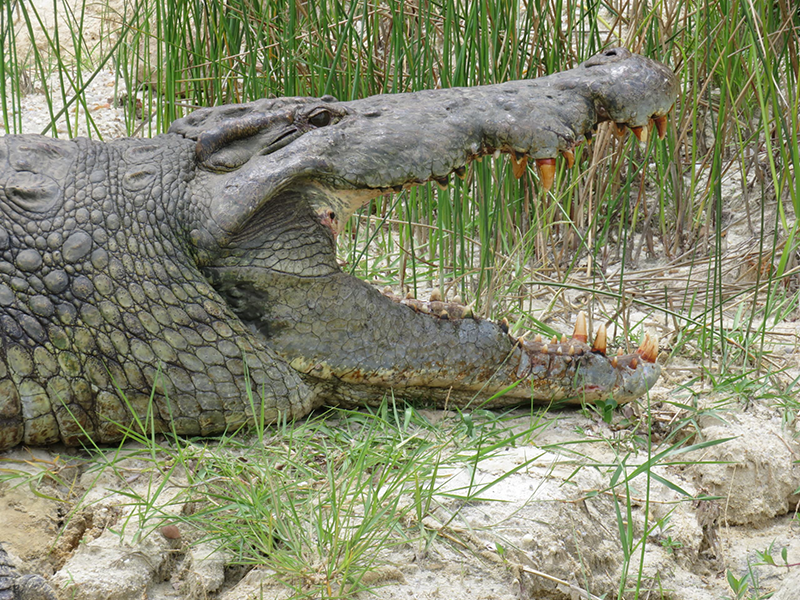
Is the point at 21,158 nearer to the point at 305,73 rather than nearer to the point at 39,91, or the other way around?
the point at 305,73

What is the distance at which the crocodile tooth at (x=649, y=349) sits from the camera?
2.86m

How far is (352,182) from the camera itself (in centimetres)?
254

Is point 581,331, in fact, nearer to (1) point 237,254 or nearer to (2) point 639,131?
(2) point 639,131

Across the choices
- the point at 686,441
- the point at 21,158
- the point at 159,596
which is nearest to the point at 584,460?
the point at 686,441

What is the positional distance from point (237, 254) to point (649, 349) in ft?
4.80

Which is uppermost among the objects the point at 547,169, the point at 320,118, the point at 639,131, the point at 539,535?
the point at 320,118

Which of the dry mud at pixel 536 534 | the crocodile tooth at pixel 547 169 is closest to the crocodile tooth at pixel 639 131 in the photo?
the crocodile tooth at pixel 547 169

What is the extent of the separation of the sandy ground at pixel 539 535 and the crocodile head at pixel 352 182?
50 cm

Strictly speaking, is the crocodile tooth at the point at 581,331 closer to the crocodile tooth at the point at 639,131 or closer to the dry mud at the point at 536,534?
the dry mud at the point at 536,534

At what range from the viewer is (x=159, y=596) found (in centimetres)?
194

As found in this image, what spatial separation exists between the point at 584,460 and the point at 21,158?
1956 millimetres

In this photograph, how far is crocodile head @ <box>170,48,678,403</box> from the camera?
2.50 meters

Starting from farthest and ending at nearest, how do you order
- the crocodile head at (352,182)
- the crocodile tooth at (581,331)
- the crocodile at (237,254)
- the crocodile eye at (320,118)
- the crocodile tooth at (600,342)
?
the crocodile tooth at (581,331) → the crocodile tooth at (600,342) → the crocodile eye at (320,118) → the crocodile head at (352,182) → the crocodile at (237,254)

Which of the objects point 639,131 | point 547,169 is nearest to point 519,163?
point 547,169
